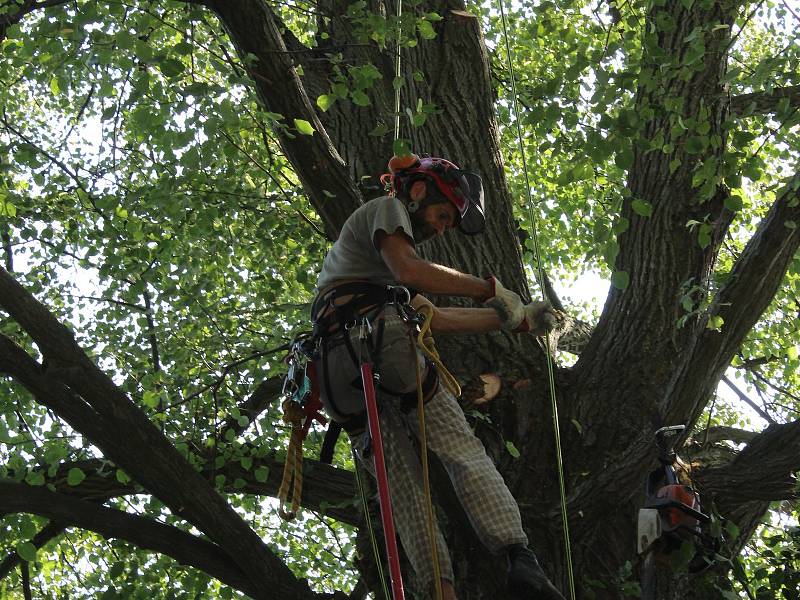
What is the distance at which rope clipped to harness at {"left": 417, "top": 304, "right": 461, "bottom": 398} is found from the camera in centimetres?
341

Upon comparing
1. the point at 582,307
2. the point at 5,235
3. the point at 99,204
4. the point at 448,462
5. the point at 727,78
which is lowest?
the point at 448,462

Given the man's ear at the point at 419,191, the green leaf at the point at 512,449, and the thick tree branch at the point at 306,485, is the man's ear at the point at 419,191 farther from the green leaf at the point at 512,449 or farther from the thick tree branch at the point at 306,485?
the thick tree branch at the point at 306,485

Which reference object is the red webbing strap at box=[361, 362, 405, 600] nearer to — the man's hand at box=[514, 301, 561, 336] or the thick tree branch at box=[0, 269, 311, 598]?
the man's hand at box=[514, 301, 561, 336]

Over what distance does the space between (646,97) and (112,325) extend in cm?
470

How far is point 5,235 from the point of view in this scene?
6.92 metres

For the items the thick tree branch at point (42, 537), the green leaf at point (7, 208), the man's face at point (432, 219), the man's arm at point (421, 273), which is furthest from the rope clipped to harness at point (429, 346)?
the green leaf at point (7, 208)

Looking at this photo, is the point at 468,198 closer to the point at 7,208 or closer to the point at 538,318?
the point at 538,318

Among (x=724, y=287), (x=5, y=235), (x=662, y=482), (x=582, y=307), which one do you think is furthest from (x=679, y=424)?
(x=582, y=307)

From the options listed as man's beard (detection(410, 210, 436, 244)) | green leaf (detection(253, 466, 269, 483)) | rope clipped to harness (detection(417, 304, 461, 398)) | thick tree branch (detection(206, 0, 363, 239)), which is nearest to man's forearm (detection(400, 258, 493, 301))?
rope clipped to harness (detection(417, 304, 461, 398))

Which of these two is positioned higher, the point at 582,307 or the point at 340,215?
the point at 582,307

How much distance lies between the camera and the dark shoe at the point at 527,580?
10.5 ft

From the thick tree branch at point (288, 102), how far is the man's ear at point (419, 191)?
81 cm

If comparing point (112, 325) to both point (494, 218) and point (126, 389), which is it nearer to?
point (126, 389)

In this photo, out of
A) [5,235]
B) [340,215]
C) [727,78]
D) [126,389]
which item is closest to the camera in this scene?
[727,78]
